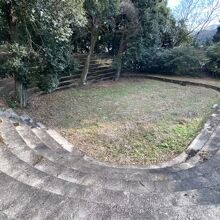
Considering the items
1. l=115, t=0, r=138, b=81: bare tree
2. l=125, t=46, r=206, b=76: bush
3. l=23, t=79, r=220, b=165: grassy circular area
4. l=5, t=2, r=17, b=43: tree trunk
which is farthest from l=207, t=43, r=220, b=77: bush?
l=5, t=2, r=17, b=43: tree trunk

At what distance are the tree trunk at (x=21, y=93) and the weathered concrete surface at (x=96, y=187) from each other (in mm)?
2318

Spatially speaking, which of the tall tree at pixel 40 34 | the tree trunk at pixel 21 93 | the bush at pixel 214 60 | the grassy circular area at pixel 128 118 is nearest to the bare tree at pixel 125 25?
the grassy circular area at pixel 128 118

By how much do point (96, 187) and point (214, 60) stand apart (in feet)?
43.2

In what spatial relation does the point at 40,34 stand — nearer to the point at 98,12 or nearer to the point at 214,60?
the point at 98,12

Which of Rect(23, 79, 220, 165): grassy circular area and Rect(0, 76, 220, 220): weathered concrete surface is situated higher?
Rect(0, 76, 220, 220): weathered concrete surface

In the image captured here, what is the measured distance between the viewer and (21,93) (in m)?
7.85

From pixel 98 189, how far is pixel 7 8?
18.4ft

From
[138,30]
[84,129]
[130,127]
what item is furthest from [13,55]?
[138,30]

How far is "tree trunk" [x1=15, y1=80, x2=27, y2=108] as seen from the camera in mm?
7730

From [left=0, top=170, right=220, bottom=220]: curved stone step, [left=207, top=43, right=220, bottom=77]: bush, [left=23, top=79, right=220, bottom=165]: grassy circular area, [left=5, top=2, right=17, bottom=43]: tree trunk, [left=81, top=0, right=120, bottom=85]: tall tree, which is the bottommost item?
[left=23, top=79, right=220, bottom=165]: grassy circular area

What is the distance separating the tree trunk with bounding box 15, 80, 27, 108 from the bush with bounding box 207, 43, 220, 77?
34.9ft

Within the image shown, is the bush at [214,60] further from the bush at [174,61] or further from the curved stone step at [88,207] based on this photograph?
the curved stone step at [88,207]

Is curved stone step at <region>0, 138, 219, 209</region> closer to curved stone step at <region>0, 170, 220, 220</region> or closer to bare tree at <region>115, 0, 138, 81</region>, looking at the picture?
curved stone step at <region>0, 170, 220, 220</region>

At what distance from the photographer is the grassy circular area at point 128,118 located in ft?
18.5
